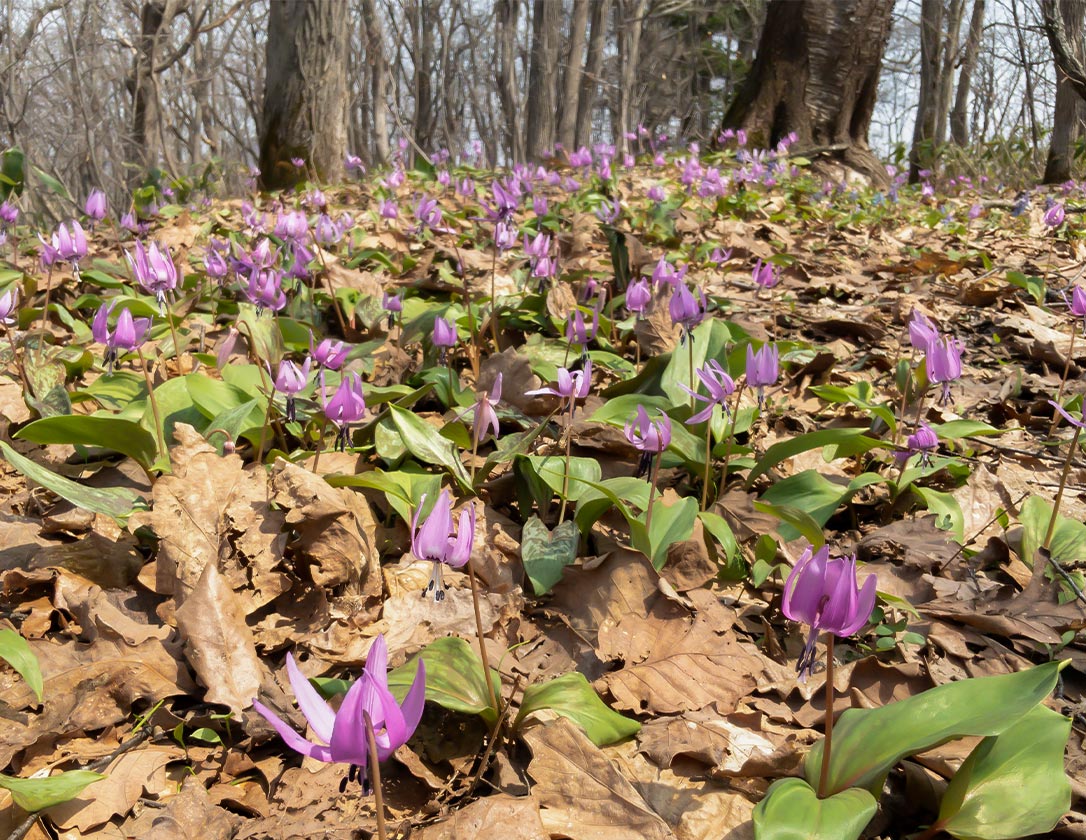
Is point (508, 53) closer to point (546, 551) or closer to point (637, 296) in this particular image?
point (637, 296)

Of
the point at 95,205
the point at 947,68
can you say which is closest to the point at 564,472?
the point at 95,205

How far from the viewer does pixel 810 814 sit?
104 cm

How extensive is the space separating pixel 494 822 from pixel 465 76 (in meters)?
21.2

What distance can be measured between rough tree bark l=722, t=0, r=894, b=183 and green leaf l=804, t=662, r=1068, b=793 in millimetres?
8219

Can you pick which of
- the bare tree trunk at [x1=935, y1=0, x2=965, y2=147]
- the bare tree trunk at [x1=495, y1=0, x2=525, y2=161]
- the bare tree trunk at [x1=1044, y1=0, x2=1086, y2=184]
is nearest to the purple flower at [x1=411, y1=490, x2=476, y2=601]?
the bare tree trunk at [x1=1044, y1=0, x2=1086, y2=184]

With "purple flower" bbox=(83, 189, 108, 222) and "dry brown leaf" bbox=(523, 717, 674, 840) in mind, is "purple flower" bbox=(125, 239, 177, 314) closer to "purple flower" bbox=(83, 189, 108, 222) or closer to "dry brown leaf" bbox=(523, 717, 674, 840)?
"purple flower" bbox=(83, 189, 108, 222)

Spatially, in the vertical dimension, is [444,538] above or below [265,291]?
below

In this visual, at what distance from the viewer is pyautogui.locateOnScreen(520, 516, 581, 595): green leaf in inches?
70.5

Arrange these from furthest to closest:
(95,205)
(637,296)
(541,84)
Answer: (541,84) → (95,205) → (637,296)

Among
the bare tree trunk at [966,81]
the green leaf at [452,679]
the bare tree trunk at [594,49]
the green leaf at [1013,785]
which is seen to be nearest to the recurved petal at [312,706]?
the green leaf at [452,679]

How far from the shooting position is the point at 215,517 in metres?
1.88

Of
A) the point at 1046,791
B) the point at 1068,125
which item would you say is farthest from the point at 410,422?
the point at 1068,125

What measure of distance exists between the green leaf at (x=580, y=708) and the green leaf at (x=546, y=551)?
0.39 m

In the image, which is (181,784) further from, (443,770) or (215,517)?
(215,517)
